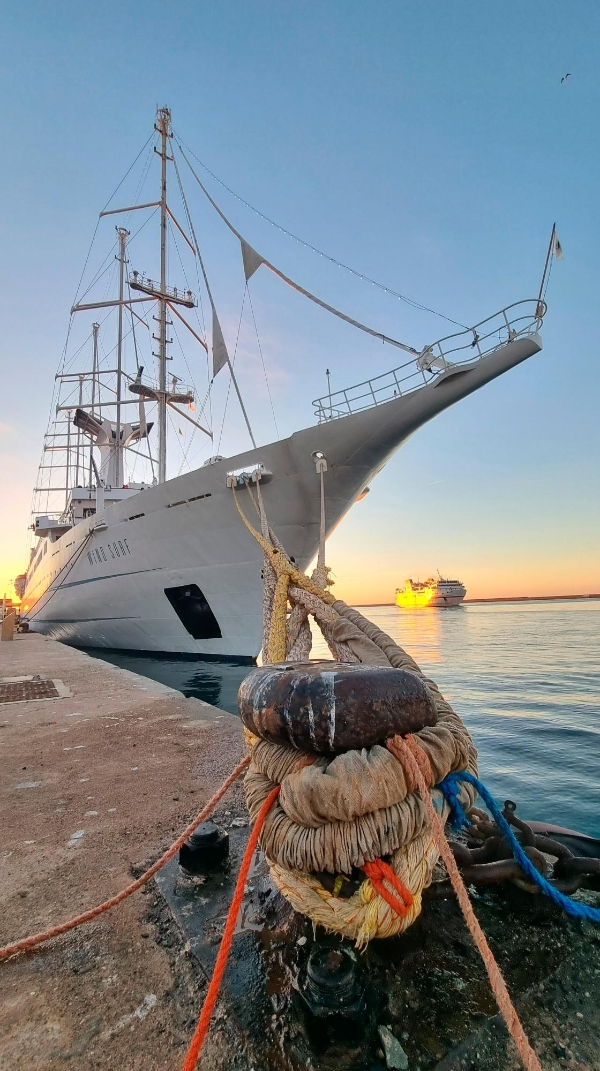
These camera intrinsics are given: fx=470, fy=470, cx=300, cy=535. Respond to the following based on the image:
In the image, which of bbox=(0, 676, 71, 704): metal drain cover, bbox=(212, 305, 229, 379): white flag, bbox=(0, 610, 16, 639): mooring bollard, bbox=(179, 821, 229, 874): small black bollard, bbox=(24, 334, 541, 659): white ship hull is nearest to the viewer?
bbox=(179, 821, 229, 874): small black bollard

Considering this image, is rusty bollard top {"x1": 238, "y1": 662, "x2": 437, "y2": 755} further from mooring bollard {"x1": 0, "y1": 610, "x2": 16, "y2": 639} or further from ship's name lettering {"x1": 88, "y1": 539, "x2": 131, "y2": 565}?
mooring bollard {"x1": 0, "y1": 610, "x2": 16, "y2": 639}

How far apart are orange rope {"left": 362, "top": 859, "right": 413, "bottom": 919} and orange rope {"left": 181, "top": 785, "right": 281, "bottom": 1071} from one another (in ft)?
1.13

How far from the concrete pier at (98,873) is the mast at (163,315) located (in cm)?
1223

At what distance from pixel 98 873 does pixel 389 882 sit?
1.57 metres

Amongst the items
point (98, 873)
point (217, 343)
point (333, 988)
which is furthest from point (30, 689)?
point (217, 343)

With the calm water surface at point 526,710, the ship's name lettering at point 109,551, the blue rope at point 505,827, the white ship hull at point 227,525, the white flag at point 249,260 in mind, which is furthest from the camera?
the ship's name lettering at point 109,551

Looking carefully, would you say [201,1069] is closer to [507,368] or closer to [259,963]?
[259,963]

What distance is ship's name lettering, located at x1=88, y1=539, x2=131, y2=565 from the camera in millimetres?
14406

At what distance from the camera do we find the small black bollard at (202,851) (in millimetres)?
2137

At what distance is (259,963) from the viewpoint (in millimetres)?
1629

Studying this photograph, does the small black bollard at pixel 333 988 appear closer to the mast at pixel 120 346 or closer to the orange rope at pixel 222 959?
the orange rope at pixel 222 959

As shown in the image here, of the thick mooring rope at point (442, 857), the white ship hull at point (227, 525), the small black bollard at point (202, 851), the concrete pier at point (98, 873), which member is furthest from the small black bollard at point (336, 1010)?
the white ship hull at point (227, 525)

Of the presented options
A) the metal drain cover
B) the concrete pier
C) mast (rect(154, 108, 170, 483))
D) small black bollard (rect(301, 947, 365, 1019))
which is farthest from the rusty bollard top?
mast (rect(154, 108, 170, 483))

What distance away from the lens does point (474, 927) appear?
3.66 feet
